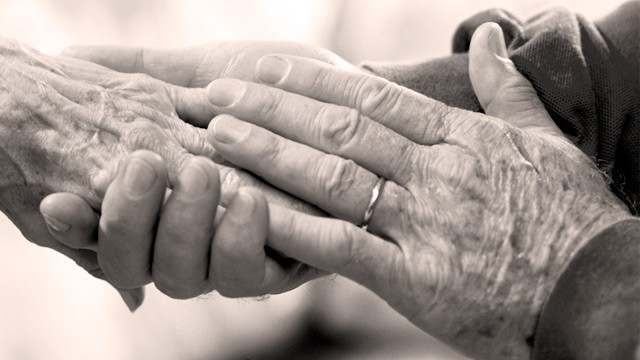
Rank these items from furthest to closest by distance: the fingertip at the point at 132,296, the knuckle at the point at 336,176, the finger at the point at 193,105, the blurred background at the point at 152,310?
the blurred background at the point at 152,310 → the fingertip at the point at 132,296 → the finger at the point at 193,105 → the knuckle at the point at 336,176

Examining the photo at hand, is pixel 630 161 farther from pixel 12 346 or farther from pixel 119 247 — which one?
pixel 12 346

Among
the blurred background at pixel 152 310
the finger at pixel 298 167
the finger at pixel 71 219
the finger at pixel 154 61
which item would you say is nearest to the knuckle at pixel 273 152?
the finger at pixel 298 167

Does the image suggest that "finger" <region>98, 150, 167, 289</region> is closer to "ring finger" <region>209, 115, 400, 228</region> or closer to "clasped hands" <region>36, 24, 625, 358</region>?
"clasped hands" <region>36, 24, 625, 358</region>

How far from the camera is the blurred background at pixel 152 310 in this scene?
5.97 ft

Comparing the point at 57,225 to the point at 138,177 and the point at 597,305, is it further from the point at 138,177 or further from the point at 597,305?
the point at 597,305

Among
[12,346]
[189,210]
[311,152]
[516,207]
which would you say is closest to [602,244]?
[516,207]

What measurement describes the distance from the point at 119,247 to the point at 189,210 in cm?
13

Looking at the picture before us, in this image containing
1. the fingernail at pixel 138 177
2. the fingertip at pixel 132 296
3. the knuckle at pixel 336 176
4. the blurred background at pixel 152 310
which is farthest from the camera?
the blurred background at pixel 152 310

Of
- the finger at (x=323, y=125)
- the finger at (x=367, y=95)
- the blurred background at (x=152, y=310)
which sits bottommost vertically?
the blurred background at (x=152, y=310)

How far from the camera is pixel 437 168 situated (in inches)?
41.9

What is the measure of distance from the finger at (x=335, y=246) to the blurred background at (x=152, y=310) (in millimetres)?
799

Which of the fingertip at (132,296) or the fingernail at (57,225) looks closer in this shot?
the fingernail at (57,225)

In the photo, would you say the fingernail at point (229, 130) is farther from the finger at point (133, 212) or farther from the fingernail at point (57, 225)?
the fingernail at point (57, 225)

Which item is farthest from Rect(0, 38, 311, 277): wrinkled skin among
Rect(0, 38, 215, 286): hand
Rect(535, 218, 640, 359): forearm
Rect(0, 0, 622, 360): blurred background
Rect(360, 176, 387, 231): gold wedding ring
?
Rect(0, 0, 622, 360): blurred background
